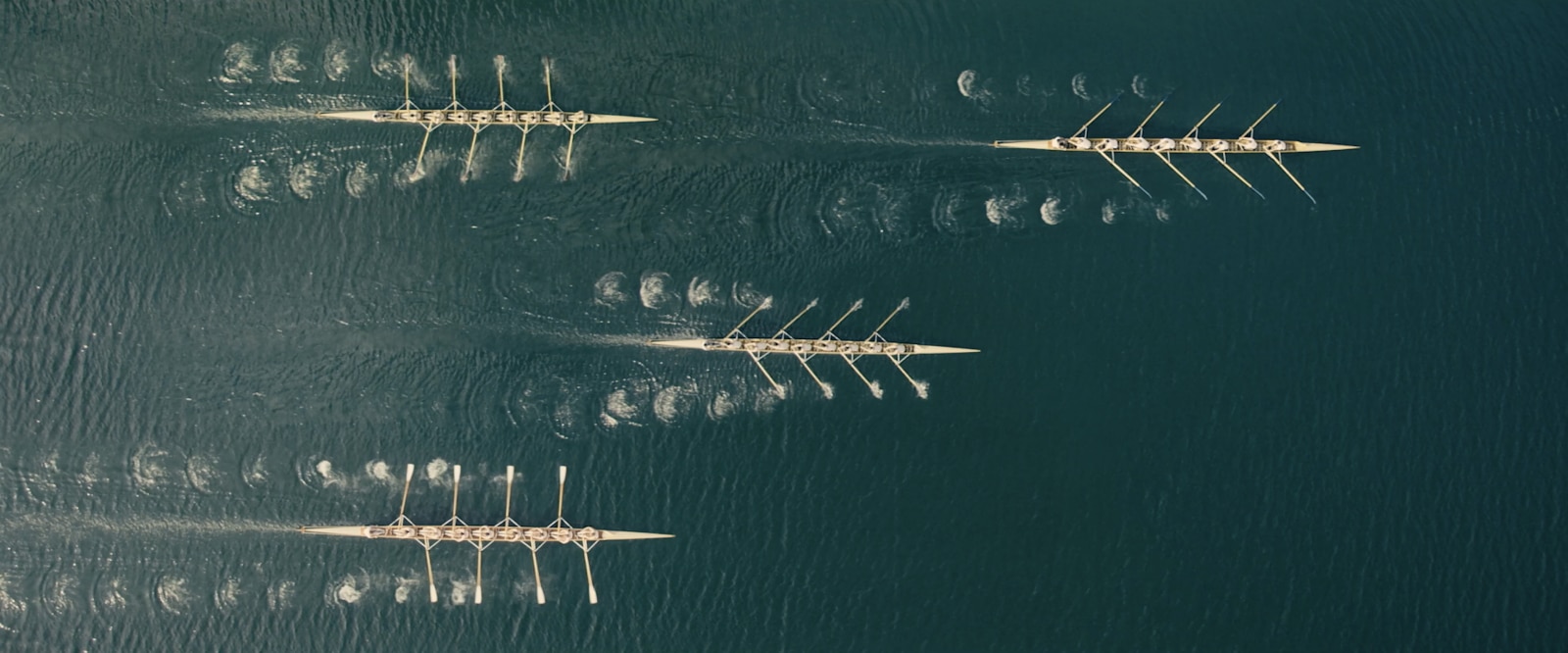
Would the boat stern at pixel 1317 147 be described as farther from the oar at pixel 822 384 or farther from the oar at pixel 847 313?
the oar at pixel 822 384

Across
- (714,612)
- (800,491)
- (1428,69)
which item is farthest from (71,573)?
(1428,69)

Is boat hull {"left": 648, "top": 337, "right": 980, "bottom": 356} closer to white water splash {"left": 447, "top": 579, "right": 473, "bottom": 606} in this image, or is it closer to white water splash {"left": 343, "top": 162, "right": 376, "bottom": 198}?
white water splash {"left": 447, "top": 579, "right": 473, "bottom": 606}

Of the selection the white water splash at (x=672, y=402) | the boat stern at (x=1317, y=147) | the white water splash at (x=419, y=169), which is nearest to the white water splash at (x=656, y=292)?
the white water splash at (x=672, y=402)

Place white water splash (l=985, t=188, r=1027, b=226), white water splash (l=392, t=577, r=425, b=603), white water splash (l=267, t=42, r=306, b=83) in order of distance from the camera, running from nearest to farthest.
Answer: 1. white water splash (l=392, t=577, r=425, b=603)
2. white water splash (l=985, t=188, r=1027, b=226)
3. white water splash (l=267, t=42, r=306, b=83)

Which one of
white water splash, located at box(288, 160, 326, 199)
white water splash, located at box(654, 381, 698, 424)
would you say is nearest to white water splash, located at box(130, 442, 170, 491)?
white water splash, located at box(288, 160, 326, 199)

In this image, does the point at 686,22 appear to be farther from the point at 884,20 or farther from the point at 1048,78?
the point at 1048,78

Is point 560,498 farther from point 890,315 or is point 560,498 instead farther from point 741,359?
point 890,315

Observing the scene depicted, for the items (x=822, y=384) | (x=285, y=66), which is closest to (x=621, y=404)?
(x=822, y=384)
